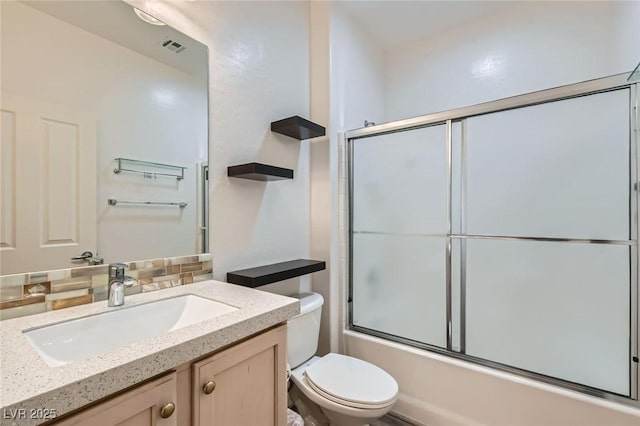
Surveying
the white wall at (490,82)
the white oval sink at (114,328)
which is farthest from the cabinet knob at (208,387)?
the white wall at (490,82)

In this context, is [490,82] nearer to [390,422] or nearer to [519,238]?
[519,238]

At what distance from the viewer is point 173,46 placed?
4.10 ft

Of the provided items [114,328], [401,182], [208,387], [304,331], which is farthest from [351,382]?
[401,182]

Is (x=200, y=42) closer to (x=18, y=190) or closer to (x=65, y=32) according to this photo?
(x=65, y=32)

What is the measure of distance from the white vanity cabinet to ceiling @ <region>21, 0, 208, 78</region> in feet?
3.80

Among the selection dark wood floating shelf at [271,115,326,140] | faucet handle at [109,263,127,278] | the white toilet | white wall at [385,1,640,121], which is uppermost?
white wall at [385,1,640,121]

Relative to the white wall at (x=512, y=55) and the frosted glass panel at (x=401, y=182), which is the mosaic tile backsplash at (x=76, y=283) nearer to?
the frosted glass panel at (x=401, y=182)

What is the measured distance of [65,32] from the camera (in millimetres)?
970

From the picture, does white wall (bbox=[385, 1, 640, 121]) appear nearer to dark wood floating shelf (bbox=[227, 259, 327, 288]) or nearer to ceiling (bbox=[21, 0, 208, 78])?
dark wood floating shelf (bbox=[227, 259, 327, 288])

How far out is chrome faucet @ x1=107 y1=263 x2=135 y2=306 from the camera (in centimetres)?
95

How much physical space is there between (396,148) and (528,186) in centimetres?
86

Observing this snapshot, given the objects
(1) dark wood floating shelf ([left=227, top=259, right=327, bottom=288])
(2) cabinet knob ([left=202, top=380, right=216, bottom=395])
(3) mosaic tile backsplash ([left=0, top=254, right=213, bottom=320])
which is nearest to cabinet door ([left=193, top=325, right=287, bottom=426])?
(2) cabinet knob ([left=202, top=380, right=216, bottom=395])

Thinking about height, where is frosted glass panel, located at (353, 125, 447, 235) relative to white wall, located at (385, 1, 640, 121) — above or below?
below

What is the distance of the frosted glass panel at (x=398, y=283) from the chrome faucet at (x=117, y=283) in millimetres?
1442
